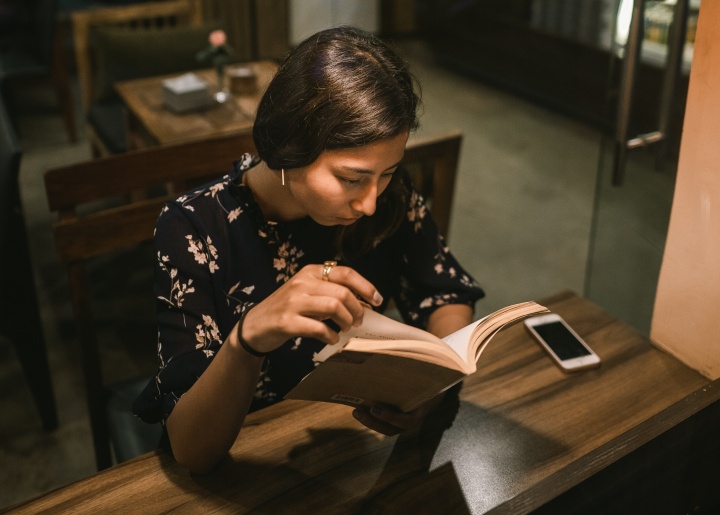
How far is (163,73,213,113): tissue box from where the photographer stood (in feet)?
8.99

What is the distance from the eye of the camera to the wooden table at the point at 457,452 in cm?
94

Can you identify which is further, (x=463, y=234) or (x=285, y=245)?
(x=463, y=234)

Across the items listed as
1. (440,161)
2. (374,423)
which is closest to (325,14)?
(440,161)

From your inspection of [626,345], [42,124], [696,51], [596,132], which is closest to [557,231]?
[596,132]

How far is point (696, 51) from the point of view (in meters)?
1.10

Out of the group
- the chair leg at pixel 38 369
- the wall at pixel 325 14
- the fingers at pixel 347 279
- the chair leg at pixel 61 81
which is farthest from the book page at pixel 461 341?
the wall at pixel 325 14

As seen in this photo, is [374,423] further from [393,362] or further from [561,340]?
[561,340]

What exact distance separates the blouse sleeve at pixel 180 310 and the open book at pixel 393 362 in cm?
A: 22

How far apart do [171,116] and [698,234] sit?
2043mm

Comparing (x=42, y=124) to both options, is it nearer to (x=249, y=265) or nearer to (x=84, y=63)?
(x=84, y=63)

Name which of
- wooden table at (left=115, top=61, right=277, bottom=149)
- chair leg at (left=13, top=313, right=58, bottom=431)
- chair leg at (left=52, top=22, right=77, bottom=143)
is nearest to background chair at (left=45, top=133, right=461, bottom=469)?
chair leg at (left=13, top=313, right=58, bottom=431)

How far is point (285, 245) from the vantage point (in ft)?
4.20

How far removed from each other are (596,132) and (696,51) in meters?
3.46

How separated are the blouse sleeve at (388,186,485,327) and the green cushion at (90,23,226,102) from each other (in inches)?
87.1
